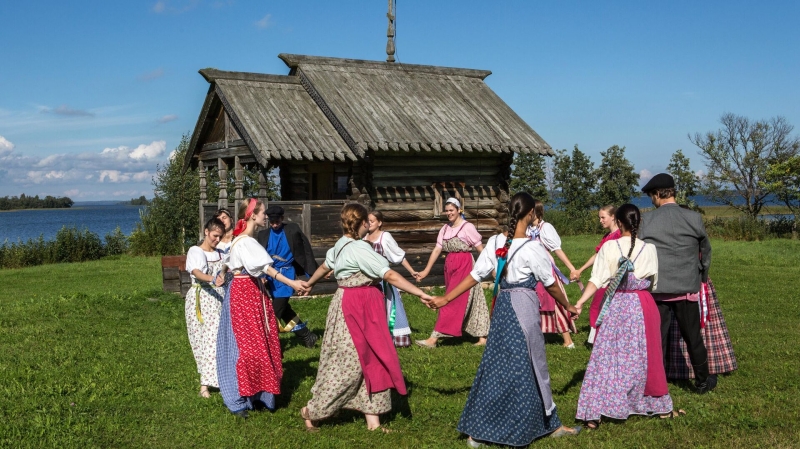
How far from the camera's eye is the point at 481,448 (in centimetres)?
556

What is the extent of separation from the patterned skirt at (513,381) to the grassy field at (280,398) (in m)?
0.29

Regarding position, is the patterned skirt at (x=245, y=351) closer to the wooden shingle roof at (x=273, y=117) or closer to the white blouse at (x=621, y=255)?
the white blouse at (x=621, y=255)

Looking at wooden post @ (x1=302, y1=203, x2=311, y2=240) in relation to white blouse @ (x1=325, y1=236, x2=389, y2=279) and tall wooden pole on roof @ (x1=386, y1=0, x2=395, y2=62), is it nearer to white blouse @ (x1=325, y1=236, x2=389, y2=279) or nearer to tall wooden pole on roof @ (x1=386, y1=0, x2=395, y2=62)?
tall wooden pole on roof @ (x1=386, y1=0, x2=395, y2=62)

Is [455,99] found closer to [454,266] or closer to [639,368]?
[454,266]

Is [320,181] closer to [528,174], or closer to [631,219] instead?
[631,219]

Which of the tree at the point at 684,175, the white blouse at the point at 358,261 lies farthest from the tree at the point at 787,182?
the white blouse at the point at 358,261

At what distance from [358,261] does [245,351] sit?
1338 millimetres

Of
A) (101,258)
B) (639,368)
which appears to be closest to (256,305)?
(639,368)

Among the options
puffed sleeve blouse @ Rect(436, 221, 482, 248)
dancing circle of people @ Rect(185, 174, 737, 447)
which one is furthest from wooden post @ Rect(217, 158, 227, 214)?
dancing circle of people @ Rect(185, 174, 737, 447)

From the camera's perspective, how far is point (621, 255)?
20.0ft

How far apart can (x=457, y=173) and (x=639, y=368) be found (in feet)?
32.8

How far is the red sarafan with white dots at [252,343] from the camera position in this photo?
21.1 feet

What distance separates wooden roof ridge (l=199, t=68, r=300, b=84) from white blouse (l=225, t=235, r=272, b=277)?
8.80 m

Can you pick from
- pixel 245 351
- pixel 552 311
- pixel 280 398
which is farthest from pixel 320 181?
pixel 245 351
